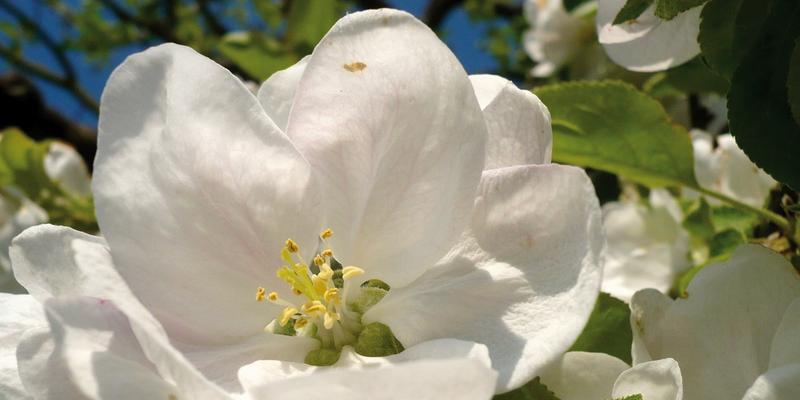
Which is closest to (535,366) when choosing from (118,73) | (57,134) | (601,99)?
(118,73)

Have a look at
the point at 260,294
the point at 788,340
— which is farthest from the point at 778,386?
the point at 260,294

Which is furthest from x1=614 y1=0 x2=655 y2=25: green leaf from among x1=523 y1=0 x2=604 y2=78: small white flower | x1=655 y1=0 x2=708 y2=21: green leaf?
x1=523 y1=0 x2=604 y2=78: small white flower

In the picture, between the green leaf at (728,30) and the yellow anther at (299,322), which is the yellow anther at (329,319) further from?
the green leaf at (728,30)

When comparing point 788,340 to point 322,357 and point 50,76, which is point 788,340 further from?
point 50,76

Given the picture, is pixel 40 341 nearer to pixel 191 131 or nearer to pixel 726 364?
pixel 191 131

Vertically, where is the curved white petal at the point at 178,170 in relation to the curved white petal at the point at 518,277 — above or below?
above

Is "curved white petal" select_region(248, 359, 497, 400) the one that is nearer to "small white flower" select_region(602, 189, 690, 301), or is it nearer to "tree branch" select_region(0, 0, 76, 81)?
"small white flower" select_region(602, 189, 690, 301)

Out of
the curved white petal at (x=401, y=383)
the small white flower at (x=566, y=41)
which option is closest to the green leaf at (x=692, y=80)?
the curved white petal at (x=401, y=383)
